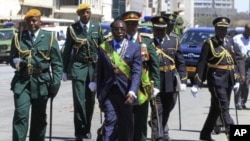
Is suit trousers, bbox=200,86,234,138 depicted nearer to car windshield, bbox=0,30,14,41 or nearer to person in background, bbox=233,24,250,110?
person in background, bbox=233,24,250,110

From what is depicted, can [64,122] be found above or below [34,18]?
below

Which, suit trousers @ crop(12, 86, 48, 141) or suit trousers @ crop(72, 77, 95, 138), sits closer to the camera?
suit trousers @ crop(12, 86, 48, 141)

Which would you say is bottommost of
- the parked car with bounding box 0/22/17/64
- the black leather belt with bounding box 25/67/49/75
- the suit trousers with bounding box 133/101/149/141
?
the parked car with bounding box 0/22/17/64

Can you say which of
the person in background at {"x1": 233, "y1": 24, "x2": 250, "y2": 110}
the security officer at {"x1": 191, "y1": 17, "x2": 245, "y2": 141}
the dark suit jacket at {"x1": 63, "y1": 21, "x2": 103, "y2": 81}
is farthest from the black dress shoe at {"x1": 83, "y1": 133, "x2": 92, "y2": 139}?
the person in background at {"x1": 233, "y1": 24, "x2": 250, "y2": 110}

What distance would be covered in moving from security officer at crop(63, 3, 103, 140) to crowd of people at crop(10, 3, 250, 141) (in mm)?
15

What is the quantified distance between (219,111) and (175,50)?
1.13 meters

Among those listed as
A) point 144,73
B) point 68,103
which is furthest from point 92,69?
point 68,103

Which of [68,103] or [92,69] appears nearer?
[92,69]

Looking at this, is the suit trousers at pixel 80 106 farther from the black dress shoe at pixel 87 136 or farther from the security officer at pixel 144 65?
the security officer at pixel 144 65

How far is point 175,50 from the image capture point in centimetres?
1237

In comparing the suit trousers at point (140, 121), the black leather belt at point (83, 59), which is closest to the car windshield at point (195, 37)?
the black leather belt at point (83, 59)

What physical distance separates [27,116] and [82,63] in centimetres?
253

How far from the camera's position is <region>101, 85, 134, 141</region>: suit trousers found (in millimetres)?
9805

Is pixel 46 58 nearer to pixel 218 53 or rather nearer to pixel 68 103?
pixel 218 53
